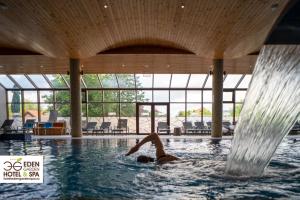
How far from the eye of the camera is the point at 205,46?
11.8 metres

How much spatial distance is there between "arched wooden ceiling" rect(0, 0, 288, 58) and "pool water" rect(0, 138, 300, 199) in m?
3.74

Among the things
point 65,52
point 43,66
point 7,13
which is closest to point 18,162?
point 7,13

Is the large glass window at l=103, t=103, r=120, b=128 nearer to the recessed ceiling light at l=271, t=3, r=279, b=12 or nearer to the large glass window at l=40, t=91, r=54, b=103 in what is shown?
the large glass window at l=40, t=91, r=54, b=103

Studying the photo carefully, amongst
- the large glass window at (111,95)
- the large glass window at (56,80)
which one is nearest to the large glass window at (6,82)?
the large glass window at (56,80)

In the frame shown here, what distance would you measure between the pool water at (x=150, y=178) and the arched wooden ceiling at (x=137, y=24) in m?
3.74

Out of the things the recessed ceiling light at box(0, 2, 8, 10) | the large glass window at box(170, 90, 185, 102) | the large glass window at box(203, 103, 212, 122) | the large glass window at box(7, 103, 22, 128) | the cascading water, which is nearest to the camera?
the cascading water

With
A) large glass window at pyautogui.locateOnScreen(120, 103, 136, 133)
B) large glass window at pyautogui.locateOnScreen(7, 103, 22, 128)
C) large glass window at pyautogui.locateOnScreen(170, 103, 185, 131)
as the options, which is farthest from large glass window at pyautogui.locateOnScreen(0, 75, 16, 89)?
large glass window at pyautogui.locateOnScreen(170, 103, 185, 131)

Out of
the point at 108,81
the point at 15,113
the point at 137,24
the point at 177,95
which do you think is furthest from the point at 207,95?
the point at 15,113

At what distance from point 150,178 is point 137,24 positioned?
17.2ft

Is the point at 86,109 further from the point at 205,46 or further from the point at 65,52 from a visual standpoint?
the point at 205,46

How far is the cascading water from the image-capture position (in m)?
4.17

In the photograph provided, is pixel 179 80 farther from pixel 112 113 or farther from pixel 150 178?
pixel 150 178

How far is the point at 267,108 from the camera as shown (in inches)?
197

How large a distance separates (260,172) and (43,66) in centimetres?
1265
